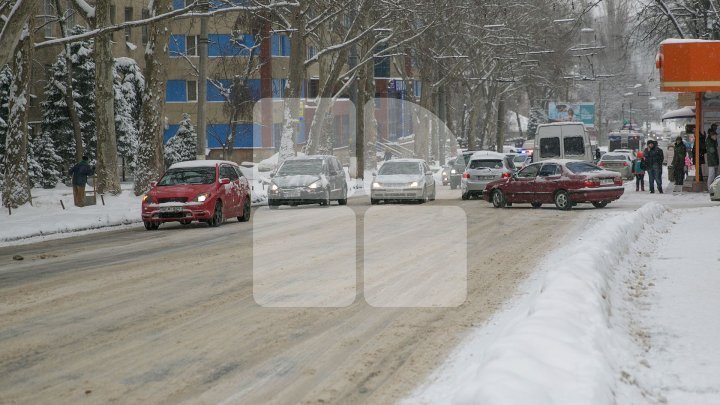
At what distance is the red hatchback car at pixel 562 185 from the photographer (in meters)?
30.2

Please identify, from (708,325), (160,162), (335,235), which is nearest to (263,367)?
(708,325)

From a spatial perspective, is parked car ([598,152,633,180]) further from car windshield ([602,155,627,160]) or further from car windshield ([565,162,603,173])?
car windshield ([565,162,603,173])

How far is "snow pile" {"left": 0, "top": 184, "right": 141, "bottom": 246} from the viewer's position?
2447 centimetres

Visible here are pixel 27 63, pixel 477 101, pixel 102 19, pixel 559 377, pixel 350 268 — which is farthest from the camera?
pixel 477 101

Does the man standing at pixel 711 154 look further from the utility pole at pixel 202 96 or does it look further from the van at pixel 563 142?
the utility pole at pixel 202 96

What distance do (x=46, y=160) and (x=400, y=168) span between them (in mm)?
25654

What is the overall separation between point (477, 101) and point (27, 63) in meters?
51.7

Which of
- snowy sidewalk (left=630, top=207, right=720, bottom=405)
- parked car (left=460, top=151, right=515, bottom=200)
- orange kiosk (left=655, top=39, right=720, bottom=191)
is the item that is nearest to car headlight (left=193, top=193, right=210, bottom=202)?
snowy sidewalk (left=630, top=207, right=720, bottom=405)

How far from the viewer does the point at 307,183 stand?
3303 cm

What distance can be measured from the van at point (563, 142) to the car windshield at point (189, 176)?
17804 mm

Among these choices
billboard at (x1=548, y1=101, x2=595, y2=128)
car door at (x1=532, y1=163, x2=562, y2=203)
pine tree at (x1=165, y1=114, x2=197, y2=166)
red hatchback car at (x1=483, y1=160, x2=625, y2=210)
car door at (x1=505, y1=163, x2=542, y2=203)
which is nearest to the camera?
red hatchback car at (x1=483, y1=160, x2=625, y2=210)

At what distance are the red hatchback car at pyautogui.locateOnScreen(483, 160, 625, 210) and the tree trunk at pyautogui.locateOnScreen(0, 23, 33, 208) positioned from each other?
46.8 feet

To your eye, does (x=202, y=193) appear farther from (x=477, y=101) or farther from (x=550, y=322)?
(x=477, y=101)

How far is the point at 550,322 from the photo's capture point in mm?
8430
